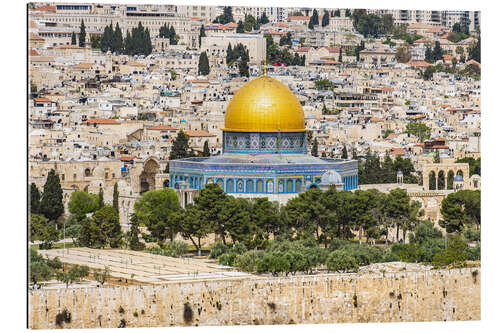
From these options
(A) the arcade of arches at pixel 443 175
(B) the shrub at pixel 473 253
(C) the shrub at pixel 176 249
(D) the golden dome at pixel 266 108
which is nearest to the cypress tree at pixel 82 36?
(D) the golden dome at pixel 266 108

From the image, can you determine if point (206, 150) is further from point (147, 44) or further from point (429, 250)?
point (429, 250)

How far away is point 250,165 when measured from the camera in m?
40.7

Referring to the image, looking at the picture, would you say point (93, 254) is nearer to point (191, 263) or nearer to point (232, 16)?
point (191, 263)

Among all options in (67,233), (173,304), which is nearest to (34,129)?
(67,233)

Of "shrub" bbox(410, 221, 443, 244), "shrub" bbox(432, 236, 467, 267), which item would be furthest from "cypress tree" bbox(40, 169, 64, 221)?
"shrub" bbox(432, 236, 467, 267)

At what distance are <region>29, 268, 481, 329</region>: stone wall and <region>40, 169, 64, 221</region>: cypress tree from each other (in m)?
5.72

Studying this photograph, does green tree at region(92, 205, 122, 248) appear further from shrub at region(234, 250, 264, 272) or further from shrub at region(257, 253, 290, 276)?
shrub at region(257, 253, 290, 276)

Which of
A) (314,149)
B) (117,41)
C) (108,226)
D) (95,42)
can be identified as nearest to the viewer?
(108,226)

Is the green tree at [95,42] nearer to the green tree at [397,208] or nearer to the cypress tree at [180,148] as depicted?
the cypress tree at [180,148]

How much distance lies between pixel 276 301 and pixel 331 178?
851cm

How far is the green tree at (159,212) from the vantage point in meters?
37.1

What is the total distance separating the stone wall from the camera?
3119cm

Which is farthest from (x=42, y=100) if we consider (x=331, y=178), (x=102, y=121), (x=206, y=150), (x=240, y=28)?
(x=102, y=121)

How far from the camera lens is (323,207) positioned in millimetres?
37594
